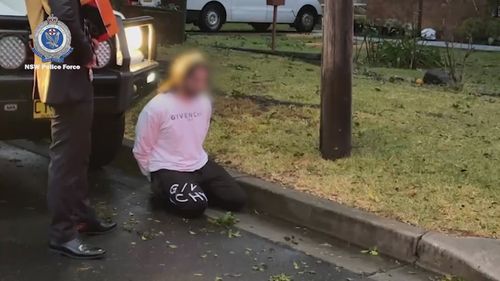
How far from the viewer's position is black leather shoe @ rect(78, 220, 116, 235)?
14.3 ft

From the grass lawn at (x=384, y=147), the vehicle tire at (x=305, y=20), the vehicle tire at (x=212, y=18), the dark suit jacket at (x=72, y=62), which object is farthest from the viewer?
the vehicle tire at (x=305, y=20)

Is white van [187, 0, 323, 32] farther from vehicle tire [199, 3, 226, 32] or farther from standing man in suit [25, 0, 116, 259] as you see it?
standing man in suit [25, 0, 116, 259]

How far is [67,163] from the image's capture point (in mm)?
3895

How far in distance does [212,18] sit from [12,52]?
53.7ft

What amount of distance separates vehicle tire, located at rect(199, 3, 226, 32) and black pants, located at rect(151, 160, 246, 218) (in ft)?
50.6

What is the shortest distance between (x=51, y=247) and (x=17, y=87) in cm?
94

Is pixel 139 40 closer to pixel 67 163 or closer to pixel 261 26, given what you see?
pixel 67 163

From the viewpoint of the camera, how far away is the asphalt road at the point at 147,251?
3.89 m

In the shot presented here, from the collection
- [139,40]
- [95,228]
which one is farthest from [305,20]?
[95,228]

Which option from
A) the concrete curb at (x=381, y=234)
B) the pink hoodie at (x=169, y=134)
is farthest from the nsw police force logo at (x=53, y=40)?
the concrete curb at (x=381, y=234)

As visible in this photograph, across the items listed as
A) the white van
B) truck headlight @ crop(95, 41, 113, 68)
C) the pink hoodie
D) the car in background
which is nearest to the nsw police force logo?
the car in background

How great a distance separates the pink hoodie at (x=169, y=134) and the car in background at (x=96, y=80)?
191 mm

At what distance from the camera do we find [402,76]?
10.5 metres

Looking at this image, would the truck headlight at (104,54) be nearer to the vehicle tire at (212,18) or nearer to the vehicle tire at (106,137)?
the vehicle tire at (106,137)
